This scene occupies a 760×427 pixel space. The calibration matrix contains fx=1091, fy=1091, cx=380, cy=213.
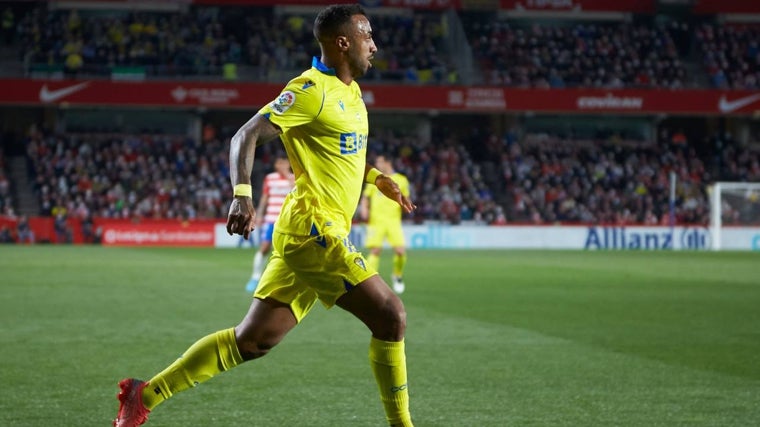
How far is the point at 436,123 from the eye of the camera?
48.7m

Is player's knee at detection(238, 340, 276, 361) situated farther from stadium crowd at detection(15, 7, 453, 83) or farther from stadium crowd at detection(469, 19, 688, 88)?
stadium crowd at detection(469, 19, 688, 88)

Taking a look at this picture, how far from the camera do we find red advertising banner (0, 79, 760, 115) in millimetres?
40756

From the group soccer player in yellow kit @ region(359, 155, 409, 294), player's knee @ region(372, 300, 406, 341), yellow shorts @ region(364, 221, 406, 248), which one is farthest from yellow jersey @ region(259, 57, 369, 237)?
yellow shorts @ region(364, 221, 406, 248)

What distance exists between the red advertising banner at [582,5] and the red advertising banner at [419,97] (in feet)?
13.1

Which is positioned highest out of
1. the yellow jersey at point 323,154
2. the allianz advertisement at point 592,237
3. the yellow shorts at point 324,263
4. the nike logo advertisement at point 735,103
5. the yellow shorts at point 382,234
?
the nike logo advertisement at point 735,103

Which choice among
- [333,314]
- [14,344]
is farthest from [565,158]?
[14,344]

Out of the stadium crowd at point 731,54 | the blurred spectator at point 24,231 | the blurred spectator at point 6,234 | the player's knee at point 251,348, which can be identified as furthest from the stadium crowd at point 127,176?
the player's knee at point 251,348

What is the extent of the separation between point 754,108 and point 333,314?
116ft

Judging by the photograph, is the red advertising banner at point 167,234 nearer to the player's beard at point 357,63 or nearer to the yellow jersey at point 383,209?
the yellow jersey at point 383,209

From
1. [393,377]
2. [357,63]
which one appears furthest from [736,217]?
[393,377]

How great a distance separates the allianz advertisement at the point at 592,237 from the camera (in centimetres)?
3878

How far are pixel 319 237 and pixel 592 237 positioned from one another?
34959 millimetres

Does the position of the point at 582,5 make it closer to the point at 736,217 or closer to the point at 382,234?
the point at 736,217

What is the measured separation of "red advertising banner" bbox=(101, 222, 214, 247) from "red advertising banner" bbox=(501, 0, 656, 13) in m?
17.0
